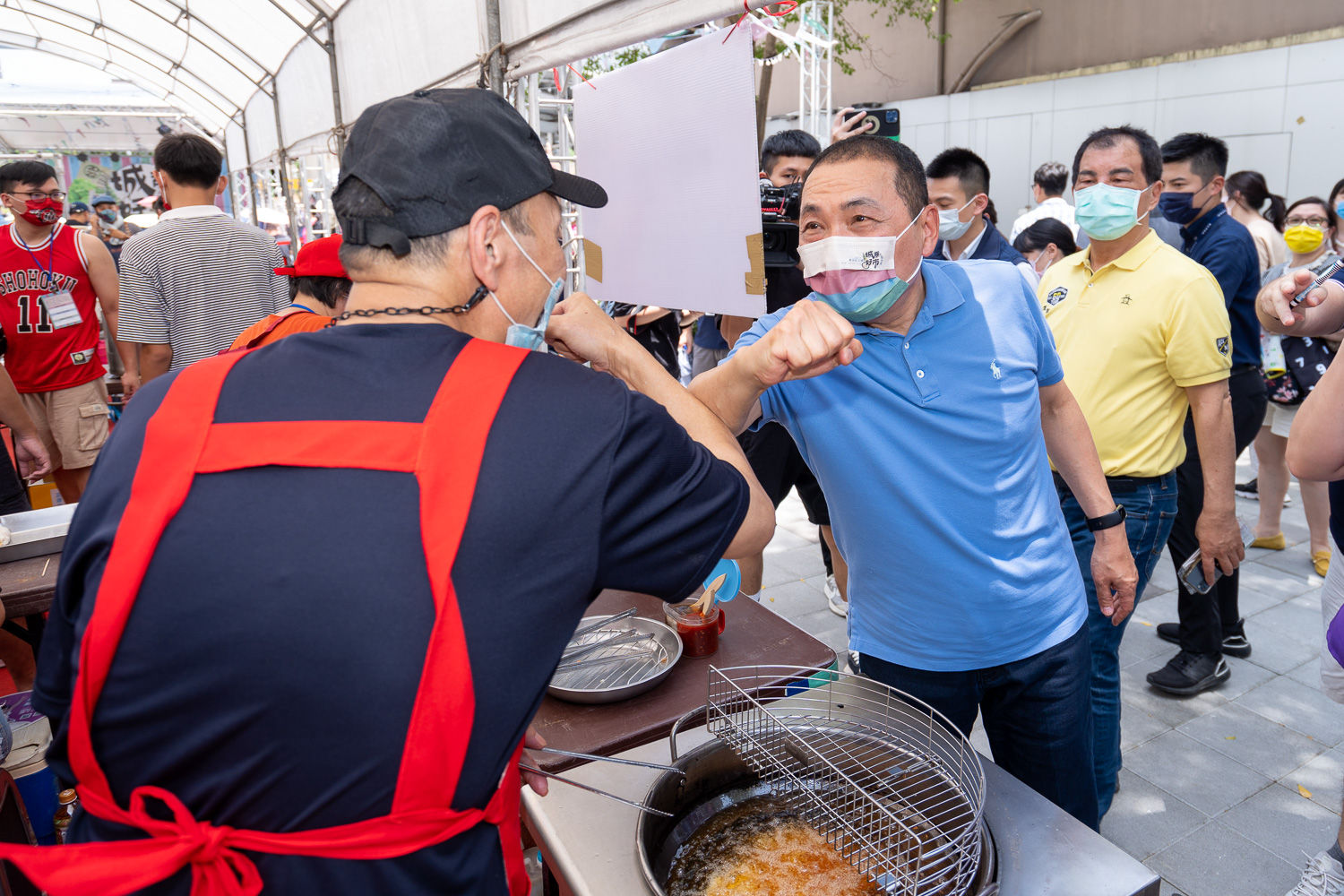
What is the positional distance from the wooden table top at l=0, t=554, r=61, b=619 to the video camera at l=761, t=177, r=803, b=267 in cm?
244

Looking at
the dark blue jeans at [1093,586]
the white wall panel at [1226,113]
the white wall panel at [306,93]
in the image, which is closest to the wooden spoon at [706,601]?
the dark blue jeans at [1093,586]

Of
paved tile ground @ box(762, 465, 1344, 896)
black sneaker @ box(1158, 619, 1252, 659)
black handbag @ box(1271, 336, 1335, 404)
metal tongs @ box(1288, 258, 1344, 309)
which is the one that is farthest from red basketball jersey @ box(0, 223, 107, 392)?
black handbag @ box(1271, 336, 1335, 404)

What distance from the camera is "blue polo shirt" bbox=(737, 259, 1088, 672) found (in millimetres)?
1720

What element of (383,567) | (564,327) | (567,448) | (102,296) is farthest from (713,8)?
(102,296)

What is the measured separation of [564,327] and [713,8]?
4.98 feet

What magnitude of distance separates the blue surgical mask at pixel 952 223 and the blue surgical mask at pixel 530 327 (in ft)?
9.32

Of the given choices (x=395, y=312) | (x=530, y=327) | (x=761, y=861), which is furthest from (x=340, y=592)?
(x=761, y=861)

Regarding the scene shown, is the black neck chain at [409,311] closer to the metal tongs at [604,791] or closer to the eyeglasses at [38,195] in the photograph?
the metal tongs at [604,791]

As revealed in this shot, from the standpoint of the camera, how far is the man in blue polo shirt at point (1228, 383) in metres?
3.34

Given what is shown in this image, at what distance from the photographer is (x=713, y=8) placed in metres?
2.46

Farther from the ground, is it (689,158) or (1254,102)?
(1254,102)

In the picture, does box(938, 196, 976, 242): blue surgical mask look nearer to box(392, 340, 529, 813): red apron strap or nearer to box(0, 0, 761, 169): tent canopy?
box(0, 0, 761, 169): tent canopy

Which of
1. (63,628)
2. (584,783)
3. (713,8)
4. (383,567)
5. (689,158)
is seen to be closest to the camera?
(383,567)

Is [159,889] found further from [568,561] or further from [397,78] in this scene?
[397,78]
